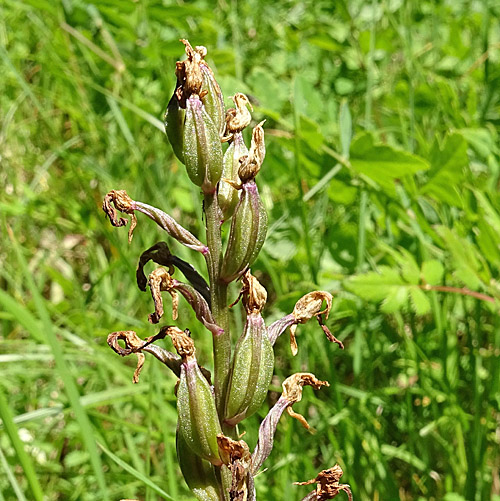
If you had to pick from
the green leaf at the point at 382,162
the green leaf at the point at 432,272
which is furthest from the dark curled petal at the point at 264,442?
the green leaf at the point at 382,162

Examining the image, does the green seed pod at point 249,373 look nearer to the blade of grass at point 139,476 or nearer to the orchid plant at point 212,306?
the orchid plant at point 212,306

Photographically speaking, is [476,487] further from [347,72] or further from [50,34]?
[50,34]

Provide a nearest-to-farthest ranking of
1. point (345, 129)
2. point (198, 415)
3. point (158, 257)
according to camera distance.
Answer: point (198, 415), point (158, 257), point (345, 129)

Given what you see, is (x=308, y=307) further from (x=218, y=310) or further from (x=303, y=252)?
(x=303, y=252)

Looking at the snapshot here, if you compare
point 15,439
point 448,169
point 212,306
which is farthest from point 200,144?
point 448,169

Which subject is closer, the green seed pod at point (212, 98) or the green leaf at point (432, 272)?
the green seed pod at point (212, 98)

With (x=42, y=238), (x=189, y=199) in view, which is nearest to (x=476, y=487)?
(x=189, y=199)

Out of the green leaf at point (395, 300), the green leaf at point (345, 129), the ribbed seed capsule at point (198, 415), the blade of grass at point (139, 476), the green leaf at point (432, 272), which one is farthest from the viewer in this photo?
the green leaf at point (345, 129)
